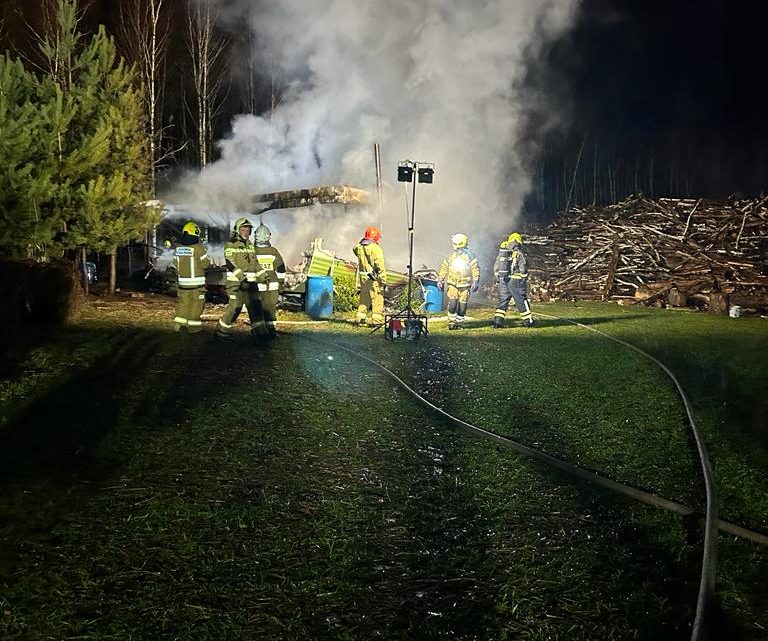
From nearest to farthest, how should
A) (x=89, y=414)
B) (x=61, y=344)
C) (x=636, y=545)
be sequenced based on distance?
1. (x=636, y=545)
2. (x=89, y=414)
3. (x=61, y=344)

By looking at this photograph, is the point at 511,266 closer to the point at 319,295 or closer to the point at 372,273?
the point at 372,273

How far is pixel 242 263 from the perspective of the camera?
9.73 meters

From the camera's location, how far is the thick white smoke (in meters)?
18.8

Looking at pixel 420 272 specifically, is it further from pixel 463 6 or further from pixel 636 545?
pixel 636 545

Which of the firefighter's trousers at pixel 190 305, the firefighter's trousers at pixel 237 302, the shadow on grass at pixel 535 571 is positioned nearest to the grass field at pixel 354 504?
the shadow on grass at pixel 535 571

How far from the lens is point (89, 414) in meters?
5.59

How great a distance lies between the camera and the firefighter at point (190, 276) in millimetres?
9758

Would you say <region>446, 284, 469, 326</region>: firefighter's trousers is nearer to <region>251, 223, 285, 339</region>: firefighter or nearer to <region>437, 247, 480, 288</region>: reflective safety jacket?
<region>437, 247, 480, 288</region>: reflective safety jacket

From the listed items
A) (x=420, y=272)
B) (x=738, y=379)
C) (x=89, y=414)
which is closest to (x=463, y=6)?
(x=420, y=272)

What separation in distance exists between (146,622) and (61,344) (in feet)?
24.6

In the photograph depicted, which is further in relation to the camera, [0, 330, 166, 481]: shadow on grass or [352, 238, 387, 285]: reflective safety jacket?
[352, 238, 387, 285]: reflective safety jacket

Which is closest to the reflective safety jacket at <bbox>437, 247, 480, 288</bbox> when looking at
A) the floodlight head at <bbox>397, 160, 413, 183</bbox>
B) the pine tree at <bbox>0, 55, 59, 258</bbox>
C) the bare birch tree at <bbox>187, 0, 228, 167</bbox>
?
the floodlight head at <bbox>397, 160, 413, 183</bbox>

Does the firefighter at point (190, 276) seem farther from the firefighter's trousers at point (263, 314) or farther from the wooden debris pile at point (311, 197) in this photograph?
the wooden debris pile at point (311, 197)

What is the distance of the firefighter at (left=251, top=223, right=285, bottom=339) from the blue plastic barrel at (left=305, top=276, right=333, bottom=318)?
3469mm
